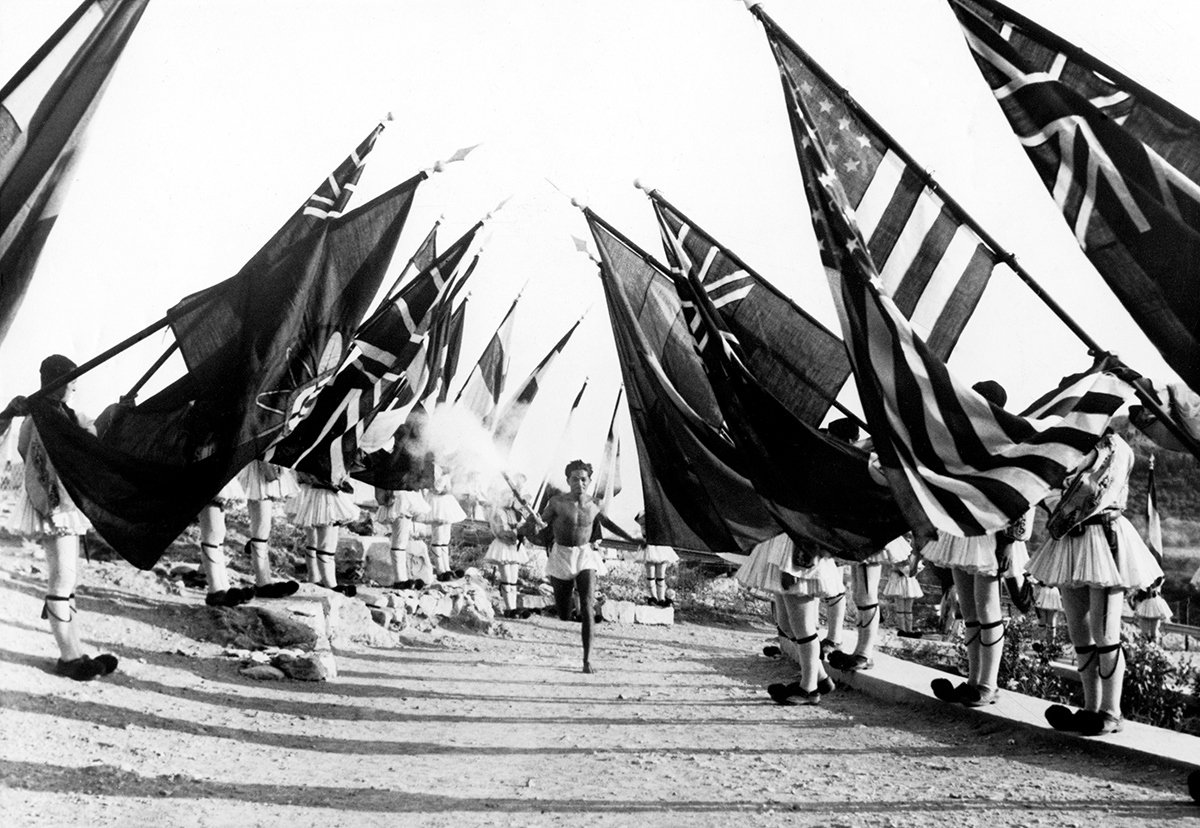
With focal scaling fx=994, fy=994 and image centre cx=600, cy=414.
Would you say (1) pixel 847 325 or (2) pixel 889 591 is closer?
(1) pixel 847 325

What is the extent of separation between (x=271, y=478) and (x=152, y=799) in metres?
5.72

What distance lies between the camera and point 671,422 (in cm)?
791

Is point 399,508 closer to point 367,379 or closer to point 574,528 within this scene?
point 574,528

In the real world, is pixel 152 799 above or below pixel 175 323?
below

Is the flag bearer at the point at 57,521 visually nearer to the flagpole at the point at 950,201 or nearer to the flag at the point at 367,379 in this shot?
the flag at the point at 367,379

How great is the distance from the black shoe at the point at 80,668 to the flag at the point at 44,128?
10.7 ft

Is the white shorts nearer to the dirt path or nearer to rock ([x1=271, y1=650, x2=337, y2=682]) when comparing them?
the dirt path

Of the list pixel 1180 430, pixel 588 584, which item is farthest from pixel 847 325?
pixel 588 584

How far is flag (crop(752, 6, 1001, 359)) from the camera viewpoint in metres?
6.35

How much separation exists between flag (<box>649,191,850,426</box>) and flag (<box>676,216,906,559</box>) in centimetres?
59

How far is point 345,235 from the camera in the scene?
7633 mm

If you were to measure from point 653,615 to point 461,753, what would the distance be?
34.5 feet

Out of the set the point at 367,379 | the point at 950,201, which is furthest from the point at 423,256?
Result: the point at 950,201

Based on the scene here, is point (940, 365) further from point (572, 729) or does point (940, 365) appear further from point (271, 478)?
point (271, 478)
